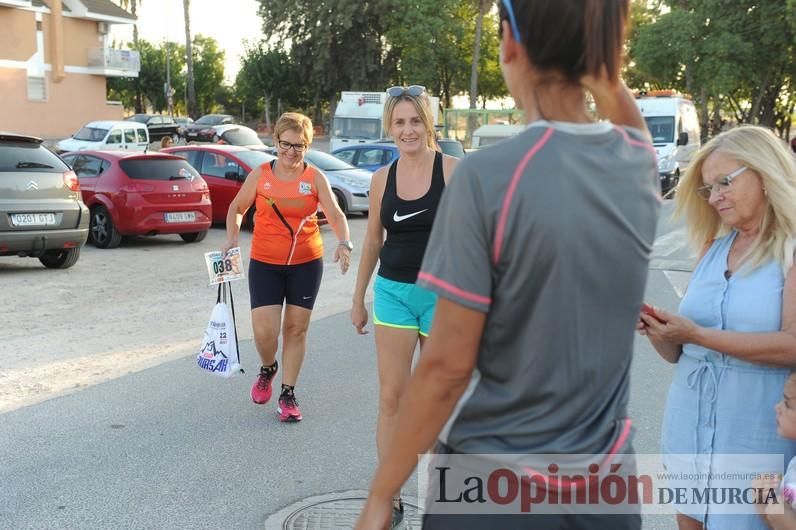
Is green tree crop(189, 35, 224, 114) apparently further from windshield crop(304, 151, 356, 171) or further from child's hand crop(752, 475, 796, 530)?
child's hand crop(752, 475, 796, 530)

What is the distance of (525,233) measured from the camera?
1.59m

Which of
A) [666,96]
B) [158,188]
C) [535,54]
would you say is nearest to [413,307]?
[535,54]

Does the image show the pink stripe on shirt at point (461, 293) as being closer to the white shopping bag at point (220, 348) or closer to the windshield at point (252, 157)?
the white shopping bag at point (220, 348)

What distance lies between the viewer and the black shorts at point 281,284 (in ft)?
19.0

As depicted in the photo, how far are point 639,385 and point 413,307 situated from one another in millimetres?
2898

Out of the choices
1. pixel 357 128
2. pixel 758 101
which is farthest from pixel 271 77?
pixel 357 128

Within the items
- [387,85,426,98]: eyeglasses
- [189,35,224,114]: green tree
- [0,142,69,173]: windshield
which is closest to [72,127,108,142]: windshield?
[0,142,69,173]: windshield

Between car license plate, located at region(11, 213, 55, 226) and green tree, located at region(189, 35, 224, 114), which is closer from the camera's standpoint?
car license plate, located at region(11, 213, 55, 226)

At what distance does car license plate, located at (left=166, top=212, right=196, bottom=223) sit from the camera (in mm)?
14098

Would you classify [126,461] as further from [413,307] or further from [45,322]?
[45,322]

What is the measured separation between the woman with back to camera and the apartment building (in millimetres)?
43970

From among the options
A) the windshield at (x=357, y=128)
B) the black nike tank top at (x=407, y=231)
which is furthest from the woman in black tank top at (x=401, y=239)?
the windshield at (x=357, y=128)

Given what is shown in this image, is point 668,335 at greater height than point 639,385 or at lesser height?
greater

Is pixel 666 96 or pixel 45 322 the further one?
pixel 666 96
